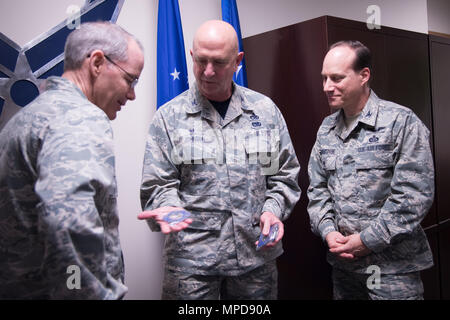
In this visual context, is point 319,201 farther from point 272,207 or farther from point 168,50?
point 168,50

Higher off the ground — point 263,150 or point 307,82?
point 307,82

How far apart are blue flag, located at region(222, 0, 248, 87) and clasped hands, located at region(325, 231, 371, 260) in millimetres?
1299

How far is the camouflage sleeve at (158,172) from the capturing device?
1521mm

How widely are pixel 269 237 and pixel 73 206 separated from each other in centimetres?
75

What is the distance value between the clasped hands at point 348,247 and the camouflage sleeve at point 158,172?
0.67 meters

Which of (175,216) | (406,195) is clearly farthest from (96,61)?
(406,195)

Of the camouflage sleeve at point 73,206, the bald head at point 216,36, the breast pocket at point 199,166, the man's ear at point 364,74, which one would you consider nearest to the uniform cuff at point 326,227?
the breast pocket at point 199,166

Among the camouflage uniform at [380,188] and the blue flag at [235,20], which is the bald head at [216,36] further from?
the blue flag at [235,20]

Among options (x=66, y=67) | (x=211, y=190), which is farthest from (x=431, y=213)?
(x=66, y=67)

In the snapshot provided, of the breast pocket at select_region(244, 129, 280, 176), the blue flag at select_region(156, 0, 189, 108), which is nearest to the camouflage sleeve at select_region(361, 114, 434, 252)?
the breast pocket at select_region(244, 129, 280, 176)

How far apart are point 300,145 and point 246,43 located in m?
0.84

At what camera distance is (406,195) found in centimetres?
158
